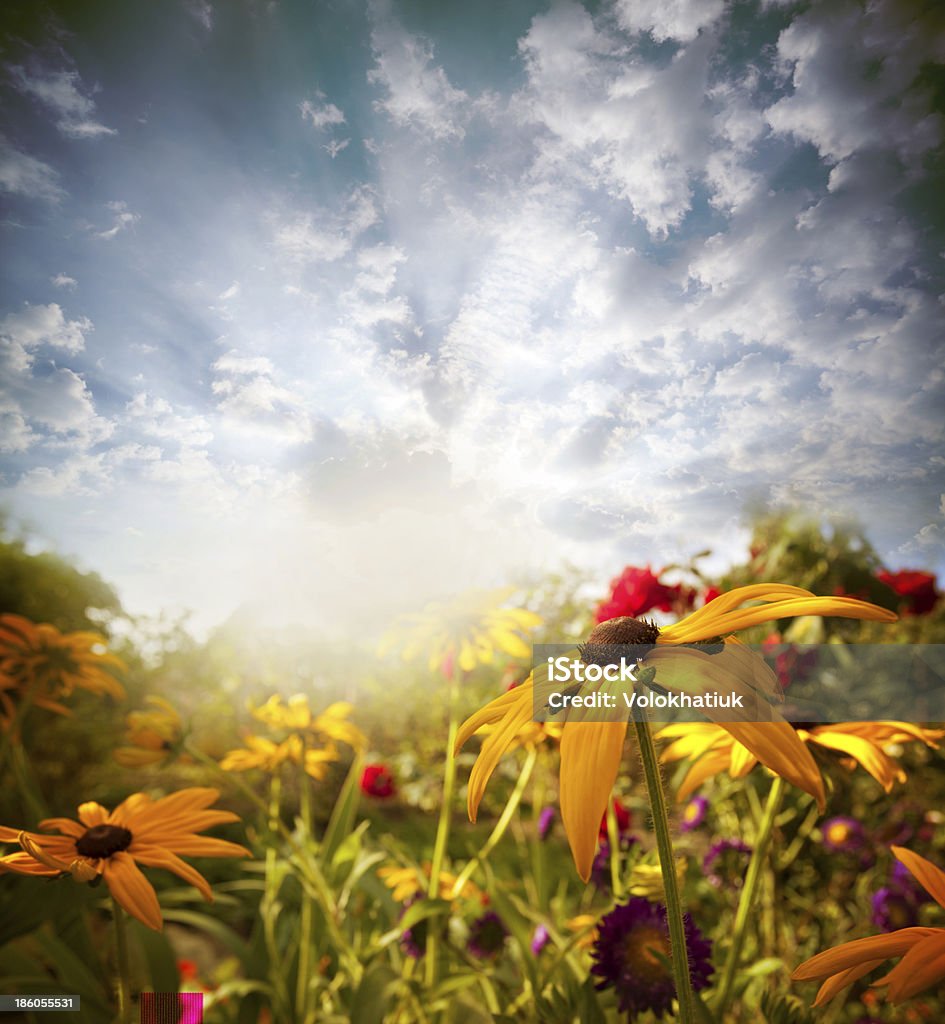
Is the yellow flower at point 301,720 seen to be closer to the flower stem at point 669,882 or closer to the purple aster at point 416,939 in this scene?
the purple aster at point 416,939

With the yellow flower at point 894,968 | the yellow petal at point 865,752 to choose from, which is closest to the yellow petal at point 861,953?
the yellow flower at point 894,968

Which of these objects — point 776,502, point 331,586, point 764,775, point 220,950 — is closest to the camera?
point 764,775

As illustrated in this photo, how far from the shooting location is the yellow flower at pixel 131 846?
423 mm

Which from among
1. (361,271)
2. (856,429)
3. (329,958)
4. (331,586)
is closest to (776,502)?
(856,429)

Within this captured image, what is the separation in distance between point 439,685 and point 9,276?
1.47 m

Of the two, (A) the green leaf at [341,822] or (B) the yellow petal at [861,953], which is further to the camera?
(A) the green leaf at [341,822]

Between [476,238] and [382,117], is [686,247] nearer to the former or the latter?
[476,238]

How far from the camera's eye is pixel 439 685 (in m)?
1.81

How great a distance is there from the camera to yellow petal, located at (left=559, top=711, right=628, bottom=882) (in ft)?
0.98

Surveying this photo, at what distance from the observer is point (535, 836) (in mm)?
923

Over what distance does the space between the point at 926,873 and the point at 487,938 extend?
0.63m

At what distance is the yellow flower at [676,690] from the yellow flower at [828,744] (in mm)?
144

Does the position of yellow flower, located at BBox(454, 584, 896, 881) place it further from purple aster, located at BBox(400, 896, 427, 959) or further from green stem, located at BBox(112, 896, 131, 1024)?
purple aster, located at BBox(400, 896, 427, 959)

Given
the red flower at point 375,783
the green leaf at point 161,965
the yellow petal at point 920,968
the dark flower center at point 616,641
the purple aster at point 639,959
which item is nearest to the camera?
the yellow petal at point 920,968
